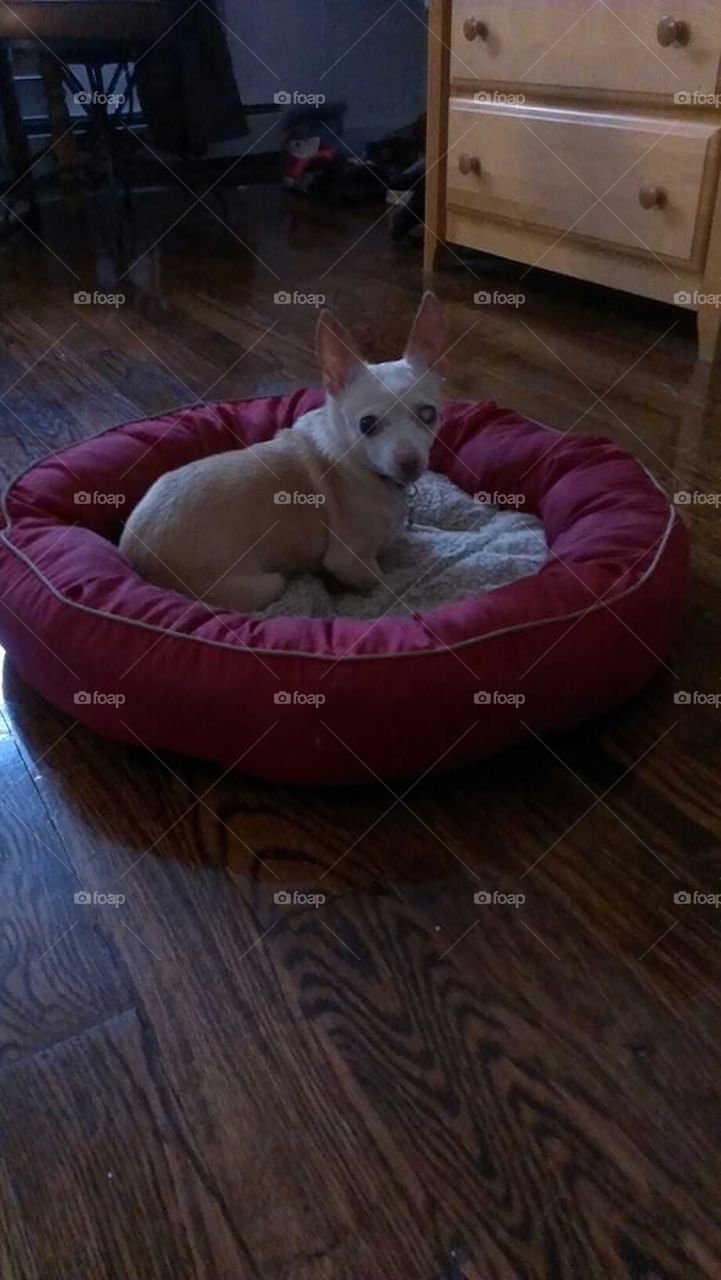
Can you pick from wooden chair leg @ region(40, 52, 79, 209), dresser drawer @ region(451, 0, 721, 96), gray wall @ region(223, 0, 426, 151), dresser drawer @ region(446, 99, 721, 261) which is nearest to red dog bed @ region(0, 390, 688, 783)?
dresser drawer @ region(446, 99, 721, 261)

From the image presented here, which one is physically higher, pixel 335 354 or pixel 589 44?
pixel 589 44

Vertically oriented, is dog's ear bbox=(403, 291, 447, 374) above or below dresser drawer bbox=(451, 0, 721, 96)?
below

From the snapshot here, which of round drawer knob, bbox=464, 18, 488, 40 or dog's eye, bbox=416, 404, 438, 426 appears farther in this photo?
round drawer knob, bbox=464, 18, 488, 40

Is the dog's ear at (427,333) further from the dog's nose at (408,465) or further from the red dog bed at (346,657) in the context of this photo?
the red dog bed at (346,657)

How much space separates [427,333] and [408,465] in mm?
221

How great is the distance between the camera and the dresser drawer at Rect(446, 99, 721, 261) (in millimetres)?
2555

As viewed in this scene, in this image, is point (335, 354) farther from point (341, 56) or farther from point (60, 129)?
point (341, 56)

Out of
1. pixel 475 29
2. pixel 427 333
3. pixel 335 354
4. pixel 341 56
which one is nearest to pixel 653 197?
pixel 475 29

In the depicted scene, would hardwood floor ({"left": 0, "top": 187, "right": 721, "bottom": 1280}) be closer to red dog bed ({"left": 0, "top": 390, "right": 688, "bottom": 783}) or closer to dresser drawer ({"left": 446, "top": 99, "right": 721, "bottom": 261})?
red dog bed ({"left": 0, "top": 390, "right": 688, "bottom": 783})

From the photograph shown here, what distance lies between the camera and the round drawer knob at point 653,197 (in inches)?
102

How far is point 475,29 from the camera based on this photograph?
9.92 feet

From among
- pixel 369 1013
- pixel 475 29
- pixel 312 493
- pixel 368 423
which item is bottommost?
pixel 369 1013

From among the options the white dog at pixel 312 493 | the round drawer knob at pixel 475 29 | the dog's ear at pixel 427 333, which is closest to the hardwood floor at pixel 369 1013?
the white dog at pixel 312 493

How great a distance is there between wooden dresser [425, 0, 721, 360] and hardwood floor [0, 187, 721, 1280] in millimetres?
1412
